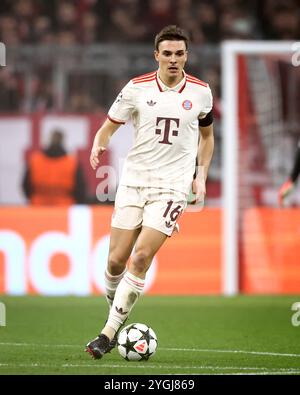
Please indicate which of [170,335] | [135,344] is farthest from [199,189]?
[170,335]

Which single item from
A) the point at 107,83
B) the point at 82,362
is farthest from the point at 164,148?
the point at 107,83

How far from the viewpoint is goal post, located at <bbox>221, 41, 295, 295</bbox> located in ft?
52.5

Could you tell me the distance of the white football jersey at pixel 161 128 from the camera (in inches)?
348

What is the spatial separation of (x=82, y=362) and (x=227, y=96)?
838 centimetres

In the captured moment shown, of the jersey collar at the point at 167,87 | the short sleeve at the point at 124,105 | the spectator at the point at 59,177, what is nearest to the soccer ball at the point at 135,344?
the short sleeve at the point at 124,105

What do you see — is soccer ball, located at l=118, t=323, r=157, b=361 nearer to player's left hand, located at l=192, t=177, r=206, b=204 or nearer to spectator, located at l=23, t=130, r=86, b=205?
player's left hand, located at l=192, t=177, r=206, b=204

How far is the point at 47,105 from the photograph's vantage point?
18859mm

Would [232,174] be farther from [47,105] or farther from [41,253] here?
[47,105]

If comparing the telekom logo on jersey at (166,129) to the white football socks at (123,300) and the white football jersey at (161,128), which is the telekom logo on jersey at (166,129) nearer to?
the white football jersey at (161,128)

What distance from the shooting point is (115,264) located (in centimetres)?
900

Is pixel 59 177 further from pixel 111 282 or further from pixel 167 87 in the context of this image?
pixel 167 87

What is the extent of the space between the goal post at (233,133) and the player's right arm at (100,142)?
23.8ft

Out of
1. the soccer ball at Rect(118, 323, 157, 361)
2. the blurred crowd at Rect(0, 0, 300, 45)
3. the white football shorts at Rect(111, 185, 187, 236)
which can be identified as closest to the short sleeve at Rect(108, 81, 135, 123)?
the white football shorts at Rect(111, 185, 187, 236)

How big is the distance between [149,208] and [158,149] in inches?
18.1
